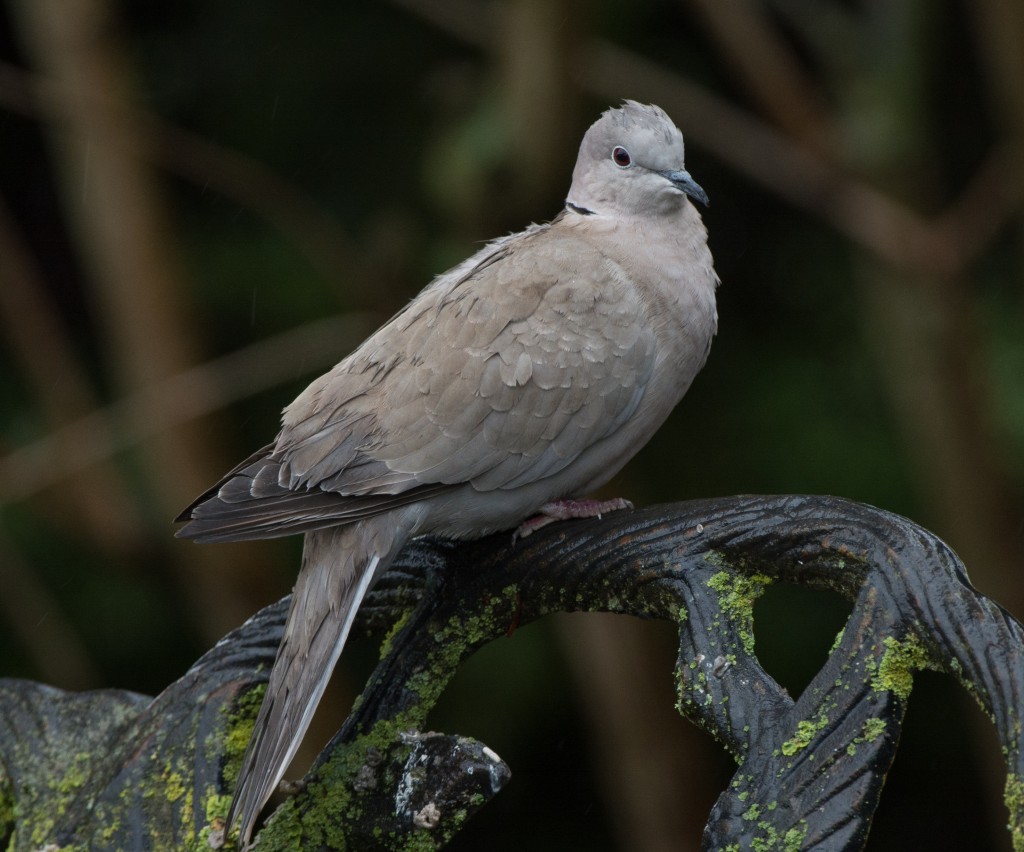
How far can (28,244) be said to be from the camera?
18.6 feet

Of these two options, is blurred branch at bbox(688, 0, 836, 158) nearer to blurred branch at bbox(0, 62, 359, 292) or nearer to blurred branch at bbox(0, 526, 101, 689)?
blurred branch at bbox(0, 62, 359, 292)

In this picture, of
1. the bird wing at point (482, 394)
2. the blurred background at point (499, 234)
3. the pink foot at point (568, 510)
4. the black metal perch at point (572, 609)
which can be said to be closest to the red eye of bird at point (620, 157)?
the bird wing at point (482, 394)

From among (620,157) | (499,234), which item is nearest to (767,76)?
(499,234)

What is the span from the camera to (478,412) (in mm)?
2205

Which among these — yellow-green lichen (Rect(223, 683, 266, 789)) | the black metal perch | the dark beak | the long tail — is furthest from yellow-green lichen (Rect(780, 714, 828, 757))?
the dark beak

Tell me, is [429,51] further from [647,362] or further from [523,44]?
[647,362]

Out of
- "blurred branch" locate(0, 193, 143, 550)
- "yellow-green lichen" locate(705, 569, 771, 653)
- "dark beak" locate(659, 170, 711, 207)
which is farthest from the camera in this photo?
"blurred branch" locate(0, 193, 143, 550)

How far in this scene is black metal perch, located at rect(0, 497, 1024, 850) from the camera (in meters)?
1.35

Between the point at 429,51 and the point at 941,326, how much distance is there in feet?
8.05

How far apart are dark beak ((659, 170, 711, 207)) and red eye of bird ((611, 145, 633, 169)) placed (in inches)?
3.0

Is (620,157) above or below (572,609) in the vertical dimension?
above

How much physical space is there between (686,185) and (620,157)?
173 millimetres

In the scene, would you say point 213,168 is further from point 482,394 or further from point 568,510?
point 568,510

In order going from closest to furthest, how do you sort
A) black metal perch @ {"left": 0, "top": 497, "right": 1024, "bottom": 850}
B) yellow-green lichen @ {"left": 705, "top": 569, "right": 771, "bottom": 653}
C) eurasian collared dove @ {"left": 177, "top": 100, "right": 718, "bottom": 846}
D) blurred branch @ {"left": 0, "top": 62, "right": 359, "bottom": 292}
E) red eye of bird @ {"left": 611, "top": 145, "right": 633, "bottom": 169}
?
1. black metal perch @ {"left": 0, "top": 497, "right": 1024, "bottom": 850}
2. yellow-green lichen @ {"left": 705, "top": 569, "right": 771, "bottom": 653}
3. eurasian collared dove @ {"left": 177, "top": 100, "right": 718, "bottom": 846}
4. red eye of bird @ {"left": 611, "top": 145, "right": 633, "bottom": 169}
5. blurred branch @ {"left": 0, "top": 62, "right": 359, "bottom": 292}
